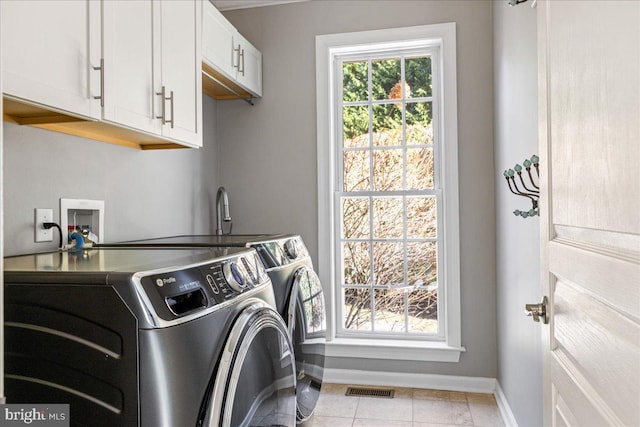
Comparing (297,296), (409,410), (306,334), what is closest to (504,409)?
(409,410)

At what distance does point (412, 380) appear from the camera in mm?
2971

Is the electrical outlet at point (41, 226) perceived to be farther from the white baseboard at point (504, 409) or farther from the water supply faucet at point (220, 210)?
the white baseboard at point (504, 409)

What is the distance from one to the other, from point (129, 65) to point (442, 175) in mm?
1991

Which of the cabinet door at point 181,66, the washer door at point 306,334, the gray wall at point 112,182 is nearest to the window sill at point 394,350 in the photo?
the washer door at point 306,334

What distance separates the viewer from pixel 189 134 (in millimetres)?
2107

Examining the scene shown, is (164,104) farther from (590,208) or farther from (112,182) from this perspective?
(590,208)

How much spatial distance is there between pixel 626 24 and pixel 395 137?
2.42 metres

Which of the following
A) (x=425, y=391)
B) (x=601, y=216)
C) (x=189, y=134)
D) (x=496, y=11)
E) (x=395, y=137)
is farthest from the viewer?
(x=395, y=137)

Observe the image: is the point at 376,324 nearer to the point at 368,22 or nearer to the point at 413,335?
the point at 413,335

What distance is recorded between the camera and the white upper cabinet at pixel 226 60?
2.42m

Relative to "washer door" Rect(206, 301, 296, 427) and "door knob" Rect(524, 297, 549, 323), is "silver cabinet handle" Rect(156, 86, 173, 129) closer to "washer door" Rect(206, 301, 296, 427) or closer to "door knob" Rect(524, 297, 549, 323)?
"washer door" Rect(206, 301, 296, 427)

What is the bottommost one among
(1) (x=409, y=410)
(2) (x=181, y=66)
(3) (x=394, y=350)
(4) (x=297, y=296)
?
(1) (x=409, y=410)

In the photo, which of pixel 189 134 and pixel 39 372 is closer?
pixel 39 372

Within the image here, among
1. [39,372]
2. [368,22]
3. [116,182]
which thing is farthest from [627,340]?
[368,22]
